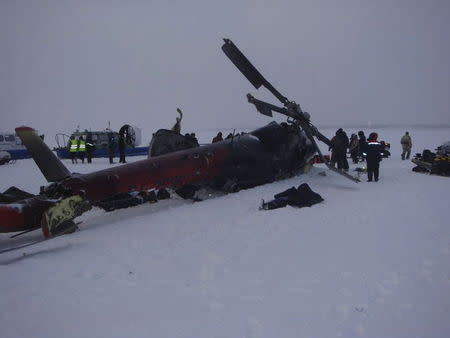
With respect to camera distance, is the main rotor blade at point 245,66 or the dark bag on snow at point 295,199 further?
the main rotor blade at point 245,66

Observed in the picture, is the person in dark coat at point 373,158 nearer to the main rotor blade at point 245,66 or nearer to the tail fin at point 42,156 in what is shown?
the main rotor blade at point 245,66

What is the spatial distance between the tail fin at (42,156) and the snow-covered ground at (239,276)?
45.8 inches

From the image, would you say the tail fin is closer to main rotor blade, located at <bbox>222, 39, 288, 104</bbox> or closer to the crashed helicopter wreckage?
the crashed helicopter wreckage

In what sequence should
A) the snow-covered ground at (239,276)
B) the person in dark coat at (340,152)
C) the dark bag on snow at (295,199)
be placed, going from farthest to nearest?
the person in dark coat at (340,152), the dark bag on snow at (295,199), the snow-covered ground at (239,276)

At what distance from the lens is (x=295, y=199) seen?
7.44 metres

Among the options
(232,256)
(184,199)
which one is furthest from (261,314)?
(184,199)

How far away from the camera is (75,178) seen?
6.16 metres

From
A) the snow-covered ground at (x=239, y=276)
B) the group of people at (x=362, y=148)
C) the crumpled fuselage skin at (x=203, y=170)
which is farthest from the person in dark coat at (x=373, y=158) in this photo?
→ the snow-covered ground at (x=239, y=276)

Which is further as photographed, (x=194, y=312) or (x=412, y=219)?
(x=412, y=219)

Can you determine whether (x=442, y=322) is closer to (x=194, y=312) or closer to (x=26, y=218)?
(x=194, y=312)

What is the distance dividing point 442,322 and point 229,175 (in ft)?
20.6

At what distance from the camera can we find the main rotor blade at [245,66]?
904 centimetres

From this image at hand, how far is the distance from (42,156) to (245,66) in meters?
5.80

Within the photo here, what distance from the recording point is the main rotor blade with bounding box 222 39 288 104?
9.04 m
